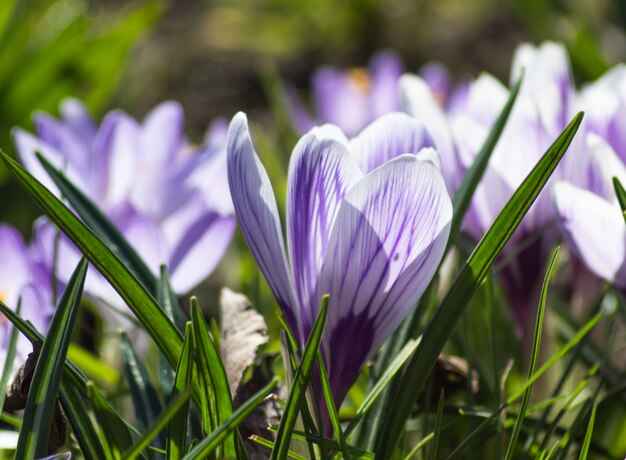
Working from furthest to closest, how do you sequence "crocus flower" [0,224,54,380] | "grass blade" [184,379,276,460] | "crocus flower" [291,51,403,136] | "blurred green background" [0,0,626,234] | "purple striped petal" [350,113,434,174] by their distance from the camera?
"blurred green background" [0,0,626,234]
"crocus flower" [291,51,403,136]
"crocus flower" [0,224,54,380]
"purple striped petal" [350,113,434,174]
"grass blade" [184,379,276,460]

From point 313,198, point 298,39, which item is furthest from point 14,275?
point 298,39

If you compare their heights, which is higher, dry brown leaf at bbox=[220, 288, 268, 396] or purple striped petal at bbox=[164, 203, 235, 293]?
purple striped petal at bbox=[164, 203, 235, 293]

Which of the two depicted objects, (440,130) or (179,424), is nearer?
(179,424)

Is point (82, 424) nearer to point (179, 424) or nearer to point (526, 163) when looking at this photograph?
point (179, 424)

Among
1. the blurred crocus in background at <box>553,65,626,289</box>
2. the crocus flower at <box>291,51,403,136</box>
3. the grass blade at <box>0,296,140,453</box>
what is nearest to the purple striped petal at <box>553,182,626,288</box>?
the blurred crocus in background at <box>553,65,626,289</box>

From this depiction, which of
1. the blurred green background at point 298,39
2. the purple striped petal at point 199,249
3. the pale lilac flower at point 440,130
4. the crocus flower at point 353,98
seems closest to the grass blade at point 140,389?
the purple striped petal at point 199,249

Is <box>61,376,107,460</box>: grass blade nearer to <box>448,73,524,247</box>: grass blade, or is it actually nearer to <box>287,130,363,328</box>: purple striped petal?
<box>287,130,363,328</box>: purple striped petal
